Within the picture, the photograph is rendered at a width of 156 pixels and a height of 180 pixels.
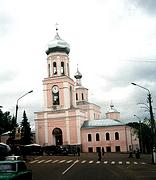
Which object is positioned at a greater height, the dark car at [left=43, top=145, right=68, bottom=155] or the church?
the church

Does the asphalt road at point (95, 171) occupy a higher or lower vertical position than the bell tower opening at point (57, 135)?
lower

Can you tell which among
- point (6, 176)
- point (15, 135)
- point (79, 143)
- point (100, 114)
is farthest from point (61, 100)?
point (6, 176)

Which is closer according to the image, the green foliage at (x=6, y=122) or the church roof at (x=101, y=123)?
the church roof at (x=101, y=123)

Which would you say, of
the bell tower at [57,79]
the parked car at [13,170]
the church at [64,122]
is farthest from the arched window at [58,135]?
the parked car at [13,170]

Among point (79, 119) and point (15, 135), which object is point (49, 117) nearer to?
point (79, 119)

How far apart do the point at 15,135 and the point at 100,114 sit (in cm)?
9182

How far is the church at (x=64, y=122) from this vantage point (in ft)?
335

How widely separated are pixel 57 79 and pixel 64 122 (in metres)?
10.7

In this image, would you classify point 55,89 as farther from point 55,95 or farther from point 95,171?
point 95,171

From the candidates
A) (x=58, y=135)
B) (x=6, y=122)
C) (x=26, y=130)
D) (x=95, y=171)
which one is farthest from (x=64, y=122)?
(x=95, y=171)

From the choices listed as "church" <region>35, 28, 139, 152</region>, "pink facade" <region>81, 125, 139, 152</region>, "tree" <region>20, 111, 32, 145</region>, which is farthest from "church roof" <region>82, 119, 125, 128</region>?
"tree" <region>20, 111, 32, 145</region>

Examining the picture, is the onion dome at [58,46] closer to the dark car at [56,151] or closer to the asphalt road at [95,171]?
the dark car at [56,151]

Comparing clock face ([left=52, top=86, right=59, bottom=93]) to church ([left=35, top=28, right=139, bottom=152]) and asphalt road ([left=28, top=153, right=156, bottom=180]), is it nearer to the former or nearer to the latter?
church ([left=35, top=28, right=139, bottom=152])

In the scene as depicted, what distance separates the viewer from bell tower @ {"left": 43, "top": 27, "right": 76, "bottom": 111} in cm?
10306
